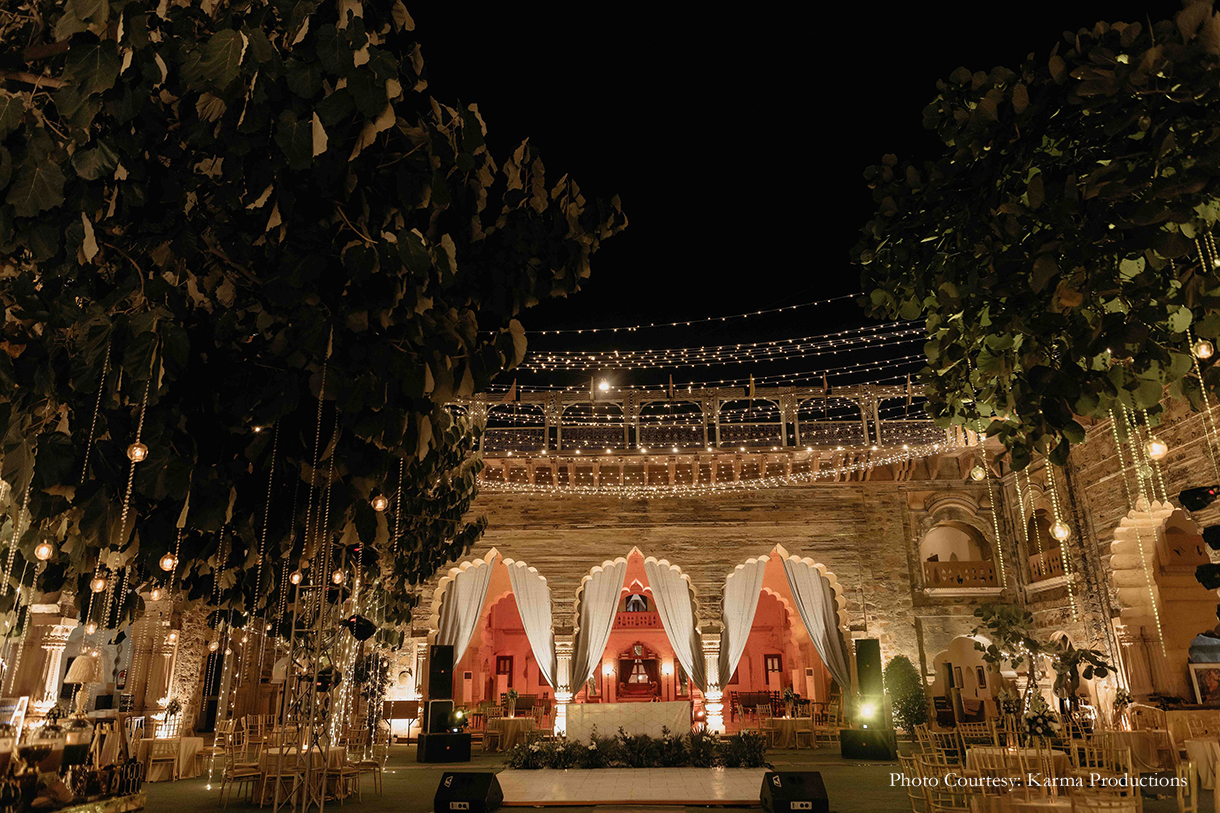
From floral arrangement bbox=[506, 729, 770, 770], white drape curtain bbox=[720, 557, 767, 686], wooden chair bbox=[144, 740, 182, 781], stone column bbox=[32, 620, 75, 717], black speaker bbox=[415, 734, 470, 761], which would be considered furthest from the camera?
white drape curtain bbox=[720, 557, 767, 686]

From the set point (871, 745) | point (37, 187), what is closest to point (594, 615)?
point (871, 745)

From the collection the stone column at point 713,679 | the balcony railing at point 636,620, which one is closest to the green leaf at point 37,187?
the stone column at point 713,679

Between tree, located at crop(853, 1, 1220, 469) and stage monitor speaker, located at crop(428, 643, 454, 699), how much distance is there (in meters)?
11.5

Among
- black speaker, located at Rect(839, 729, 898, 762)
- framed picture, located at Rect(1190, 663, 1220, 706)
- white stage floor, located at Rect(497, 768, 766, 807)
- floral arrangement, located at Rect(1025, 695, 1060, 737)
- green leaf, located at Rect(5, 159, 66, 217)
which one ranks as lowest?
white stage floor, located at Rect(497, 768, 766, 807)

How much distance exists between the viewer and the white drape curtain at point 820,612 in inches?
558

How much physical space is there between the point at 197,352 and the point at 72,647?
17.3 meters

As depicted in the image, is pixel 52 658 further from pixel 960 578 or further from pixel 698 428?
pixel 960 578

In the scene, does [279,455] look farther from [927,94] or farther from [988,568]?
[988,568]

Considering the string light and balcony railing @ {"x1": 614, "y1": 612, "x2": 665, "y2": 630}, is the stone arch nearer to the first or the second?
the string light

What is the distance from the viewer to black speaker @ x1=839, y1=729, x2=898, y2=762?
38.0 feet

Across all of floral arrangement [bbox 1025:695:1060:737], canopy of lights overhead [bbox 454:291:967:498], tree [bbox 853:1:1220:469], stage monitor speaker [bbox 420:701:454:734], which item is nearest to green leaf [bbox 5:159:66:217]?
tree [bbox 853:1:1220:469]

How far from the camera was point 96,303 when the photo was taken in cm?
163

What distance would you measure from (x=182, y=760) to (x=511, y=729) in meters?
5.57

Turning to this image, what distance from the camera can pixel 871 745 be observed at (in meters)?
11.7
